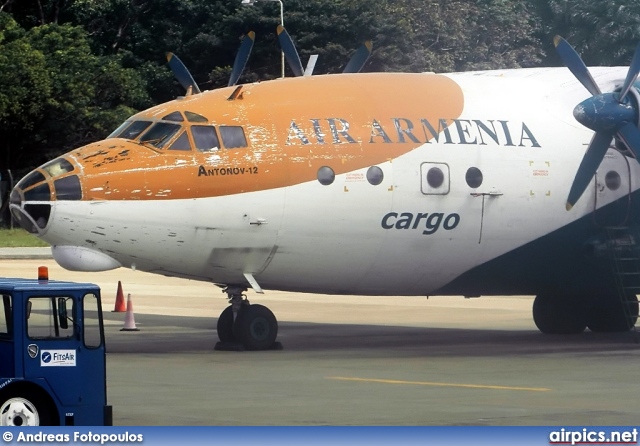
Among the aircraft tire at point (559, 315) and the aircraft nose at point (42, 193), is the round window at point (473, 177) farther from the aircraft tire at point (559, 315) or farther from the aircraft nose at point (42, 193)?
the aircraft nose at point (42, 193)

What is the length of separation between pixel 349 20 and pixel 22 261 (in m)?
26.4

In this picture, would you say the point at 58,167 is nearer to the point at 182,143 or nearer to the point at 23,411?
the point at 182,143

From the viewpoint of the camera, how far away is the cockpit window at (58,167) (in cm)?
2444

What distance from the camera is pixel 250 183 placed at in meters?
25.2

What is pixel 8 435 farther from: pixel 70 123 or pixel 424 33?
pixel 424 33

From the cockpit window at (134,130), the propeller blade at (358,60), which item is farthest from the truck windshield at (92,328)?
the propeller blade at (358,60)

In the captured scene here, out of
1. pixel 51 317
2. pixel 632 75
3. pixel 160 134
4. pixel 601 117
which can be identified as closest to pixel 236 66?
pixel 160 134

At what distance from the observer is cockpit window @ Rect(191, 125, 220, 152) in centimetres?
2544

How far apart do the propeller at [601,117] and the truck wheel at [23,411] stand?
1337cm

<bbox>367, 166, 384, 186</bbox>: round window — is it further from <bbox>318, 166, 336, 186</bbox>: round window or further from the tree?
the tree

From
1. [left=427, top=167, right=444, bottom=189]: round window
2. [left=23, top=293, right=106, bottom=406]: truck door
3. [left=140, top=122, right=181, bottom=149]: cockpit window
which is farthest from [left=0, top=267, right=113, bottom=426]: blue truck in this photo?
[left=427, top=167, right=444, bottom=189]: round window

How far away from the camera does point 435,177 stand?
1041 inches

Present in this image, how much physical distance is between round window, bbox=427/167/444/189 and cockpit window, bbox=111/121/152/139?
517cm

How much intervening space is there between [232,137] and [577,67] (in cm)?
667
